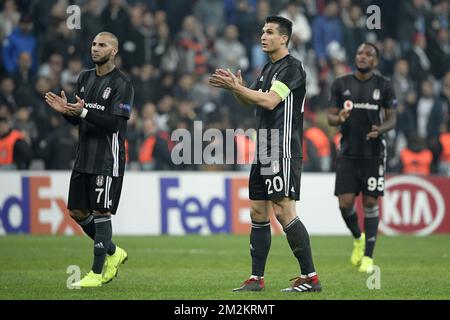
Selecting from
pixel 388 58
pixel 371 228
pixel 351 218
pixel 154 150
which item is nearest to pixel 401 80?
pixel 388 58

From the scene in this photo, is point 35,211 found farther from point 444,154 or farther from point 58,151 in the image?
point 444,154

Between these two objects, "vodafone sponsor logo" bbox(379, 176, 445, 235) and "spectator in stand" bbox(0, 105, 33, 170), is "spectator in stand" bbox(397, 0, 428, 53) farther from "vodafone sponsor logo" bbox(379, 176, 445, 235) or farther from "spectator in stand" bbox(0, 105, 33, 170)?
"spectator in stand" bbox(0, 105, 33, 170)

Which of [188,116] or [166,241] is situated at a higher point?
[188,116]

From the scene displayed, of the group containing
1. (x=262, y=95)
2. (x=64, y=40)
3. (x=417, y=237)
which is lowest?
(x=417, y=237)

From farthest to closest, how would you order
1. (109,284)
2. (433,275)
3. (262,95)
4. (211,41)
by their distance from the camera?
(211,41) < (433,275) < (109,284) < (262,95)

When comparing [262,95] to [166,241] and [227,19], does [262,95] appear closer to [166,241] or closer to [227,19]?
[166,241]

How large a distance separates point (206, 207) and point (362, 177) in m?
5.85

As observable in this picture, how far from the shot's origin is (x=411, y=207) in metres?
18.5

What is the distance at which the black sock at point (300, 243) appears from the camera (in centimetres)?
957

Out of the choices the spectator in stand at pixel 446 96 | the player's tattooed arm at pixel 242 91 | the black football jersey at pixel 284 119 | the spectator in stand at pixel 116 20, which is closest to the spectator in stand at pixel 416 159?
the spectator in stand at pixel 446 96

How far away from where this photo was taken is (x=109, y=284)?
10.4 m
